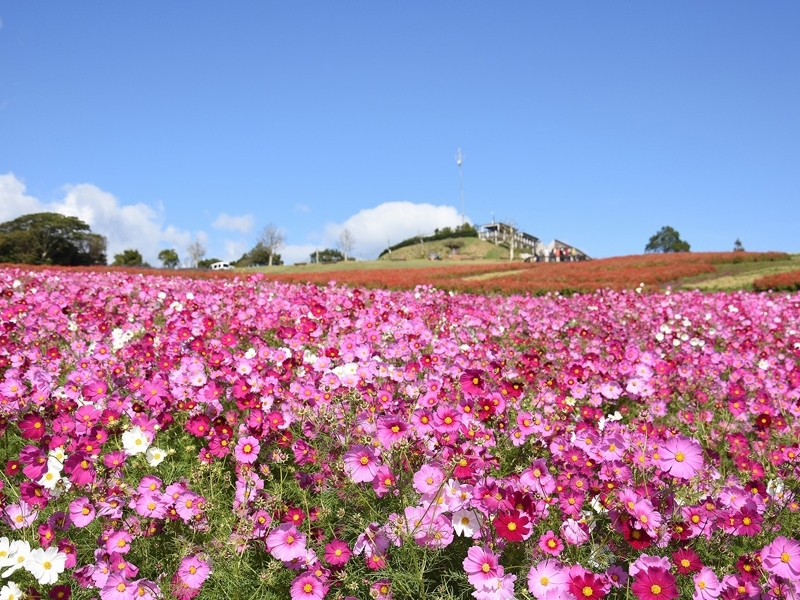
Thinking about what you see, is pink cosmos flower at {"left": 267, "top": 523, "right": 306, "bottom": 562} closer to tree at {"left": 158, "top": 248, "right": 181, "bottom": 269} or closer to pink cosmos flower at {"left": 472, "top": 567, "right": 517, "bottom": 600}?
pink cosmos flower at {"left": 472, "top": 567, "right": 517, "bottom": 600}

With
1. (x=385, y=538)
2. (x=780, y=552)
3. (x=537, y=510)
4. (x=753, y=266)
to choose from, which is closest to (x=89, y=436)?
(x=385, y=538)

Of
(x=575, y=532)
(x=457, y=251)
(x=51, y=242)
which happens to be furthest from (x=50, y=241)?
(x=575, y=532)

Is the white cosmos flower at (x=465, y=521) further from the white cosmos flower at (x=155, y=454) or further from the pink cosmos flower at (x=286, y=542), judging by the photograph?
the white cosmos flower at (x=155, y=454)

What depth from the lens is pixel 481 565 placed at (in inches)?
71.0

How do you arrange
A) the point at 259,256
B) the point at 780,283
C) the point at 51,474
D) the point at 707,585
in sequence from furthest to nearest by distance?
the point at 259,256, the point at 780,283, the point at 51,474, the point at 707,585

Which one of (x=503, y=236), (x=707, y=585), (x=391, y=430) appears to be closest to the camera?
(x=707, y=585)

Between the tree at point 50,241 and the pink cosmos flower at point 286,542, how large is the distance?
51.4 m

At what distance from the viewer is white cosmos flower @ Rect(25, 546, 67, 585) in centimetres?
205

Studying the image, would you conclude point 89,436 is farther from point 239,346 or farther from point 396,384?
point 239,346

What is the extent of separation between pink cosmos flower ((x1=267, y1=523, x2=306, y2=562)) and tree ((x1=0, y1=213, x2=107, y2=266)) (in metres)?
51.4

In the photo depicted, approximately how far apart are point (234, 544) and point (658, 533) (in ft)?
5.44

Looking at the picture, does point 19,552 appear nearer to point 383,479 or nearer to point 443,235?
point 383,479

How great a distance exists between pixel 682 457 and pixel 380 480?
1.21 m

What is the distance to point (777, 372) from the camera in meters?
5.11
